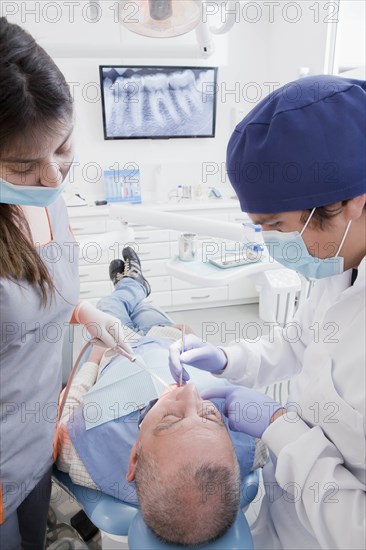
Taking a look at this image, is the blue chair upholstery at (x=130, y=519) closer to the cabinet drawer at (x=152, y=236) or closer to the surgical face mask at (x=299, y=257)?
the surgical face mask at (x=299, y=257)

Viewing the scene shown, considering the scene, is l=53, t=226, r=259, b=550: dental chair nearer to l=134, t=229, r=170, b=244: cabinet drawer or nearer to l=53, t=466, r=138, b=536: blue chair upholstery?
l=53, t=466, r=138, b=536: blue chair upholstery

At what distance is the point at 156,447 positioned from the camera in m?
1.12

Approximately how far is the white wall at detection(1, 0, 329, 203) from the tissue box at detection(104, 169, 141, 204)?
13 centimetres

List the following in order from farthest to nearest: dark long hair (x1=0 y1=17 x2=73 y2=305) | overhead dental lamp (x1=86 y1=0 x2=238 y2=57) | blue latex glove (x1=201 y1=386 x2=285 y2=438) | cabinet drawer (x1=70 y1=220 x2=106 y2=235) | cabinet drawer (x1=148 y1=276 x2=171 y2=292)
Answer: cabinet drawer (x1=148 y1=276 x2=171 y2=292)
cabinet drawer (x1=70 y1=220 x2=106 y2=235)
overhead dental lamp (x1=86 y1=0 x2=238 y2=57)
blue latex glove (x1=201 y1=386 x2=285 y2=438)
dark long hair (x1=0 y1=17 x2=73 y2=305)

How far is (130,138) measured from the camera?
3750 mm

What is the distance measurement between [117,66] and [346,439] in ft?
11.8

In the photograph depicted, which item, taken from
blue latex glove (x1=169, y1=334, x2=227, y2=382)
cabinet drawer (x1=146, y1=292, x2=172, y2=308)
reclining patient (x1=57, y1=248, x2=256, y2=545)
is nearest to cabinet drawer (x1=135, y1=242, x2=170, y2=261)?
cabinet drawer (x1=146, y1=292, x2=172, y2=308)

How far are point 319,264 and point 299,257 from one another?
0.05m

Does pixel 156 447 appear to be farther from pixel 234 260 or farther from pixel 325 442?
pixel 234 260

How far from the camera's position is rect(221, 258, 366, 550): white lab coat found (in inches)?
30.2

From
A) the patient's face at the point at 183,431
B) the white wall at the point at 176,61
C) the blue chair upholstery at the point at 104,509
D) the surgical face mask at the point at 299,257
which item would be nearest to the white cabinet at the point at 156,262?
the white wall at the point at 176,61

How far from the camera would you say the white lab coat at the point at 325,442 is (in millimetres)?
766

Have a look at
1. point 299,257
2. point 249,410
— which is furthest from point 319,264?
point 249,410

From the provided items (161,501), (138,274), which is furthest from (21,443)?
(138,274)
